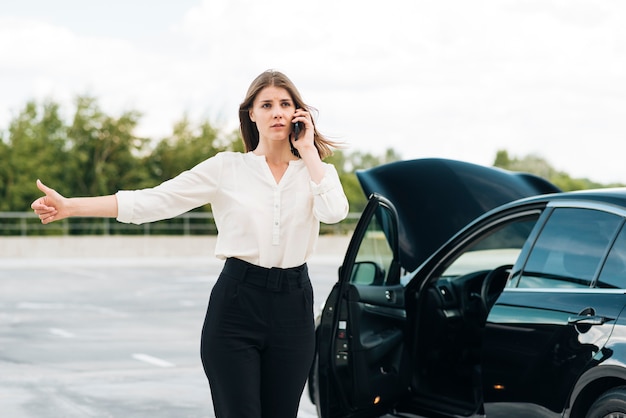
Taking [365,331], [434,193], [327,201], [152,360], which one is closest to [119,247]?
[152,360]

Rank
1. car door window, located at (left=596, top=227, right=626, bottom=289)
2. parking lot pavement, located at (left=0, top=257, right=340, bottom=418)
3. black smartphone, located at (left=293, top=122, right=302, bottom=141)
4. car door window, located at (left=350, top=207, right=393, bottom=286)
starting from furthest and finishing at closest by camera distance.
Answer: parking lot pavement, located at (left=0, top=257, right=340, bottom=418)
car door window, located at (left=350, top=207, right=393, bottom=286)
car door window, located at (left=596, top=227, right=626, bottom=289)
black smartphone, located at (left=293, top=122, right=302, bottom=141)

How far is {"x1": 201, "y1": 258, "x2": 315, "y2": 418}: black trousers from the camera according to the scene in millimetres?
3646

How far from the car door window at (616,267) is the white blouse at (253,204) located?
4.63 feet

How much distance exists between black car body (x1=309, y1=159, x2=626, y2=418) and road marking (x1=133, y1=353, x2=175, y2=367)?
140 inches

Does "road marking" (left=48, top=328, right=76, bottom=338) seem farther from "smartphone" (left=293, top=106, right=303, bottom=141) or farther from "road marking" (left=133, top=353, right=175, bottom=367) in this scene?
"smartphone" (left=293, top=106, right=303, bottom=141)

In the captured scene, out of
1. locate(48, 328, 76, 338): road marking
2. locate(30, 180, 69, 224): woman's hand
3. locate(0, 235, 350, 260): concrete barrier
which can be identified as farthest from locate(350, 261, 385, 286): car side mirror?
locate(0, 235, 350, 260): concrete barrier

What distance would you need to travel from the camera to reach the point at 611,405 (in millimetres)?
4352

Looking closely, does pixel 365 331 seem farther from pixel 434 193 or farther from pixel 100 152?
pixel 100 152

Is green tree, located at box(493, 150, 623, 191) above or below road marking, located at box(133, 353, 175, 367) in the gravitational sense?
above

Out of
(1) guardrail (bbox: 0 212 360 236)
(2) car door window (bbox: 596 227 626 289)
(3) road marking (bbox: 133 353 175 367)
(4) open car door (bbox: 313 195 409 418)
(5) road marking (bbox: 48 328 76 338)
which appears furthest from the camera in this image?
(1) guardrail (bbox: 0 212 360 236)

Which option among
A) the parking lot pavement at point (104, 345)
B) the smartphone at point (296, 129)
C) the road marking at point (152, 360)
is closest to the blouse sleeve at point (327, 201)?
the smartphone at point (296, 129)

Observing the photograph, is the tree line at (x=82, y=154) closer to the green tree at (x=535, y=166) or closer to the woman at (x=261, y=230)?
the green tree at (x=535, y=166)

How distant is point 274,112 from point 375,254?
2.20 meters

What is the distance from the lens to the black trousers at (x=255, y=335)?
3.65m
